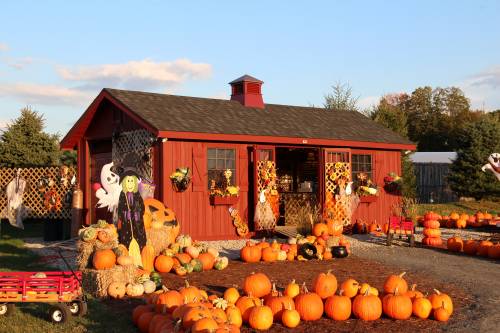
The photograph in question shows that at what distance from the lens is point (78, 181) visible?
697 inches

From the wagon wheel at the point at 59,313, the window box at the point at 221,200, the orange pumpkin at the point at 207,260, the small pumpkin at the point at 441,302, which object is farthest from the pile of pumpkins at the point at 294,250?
the wagon wheel at the point at 59,313

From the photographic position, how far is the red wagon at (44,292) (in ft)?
21.9

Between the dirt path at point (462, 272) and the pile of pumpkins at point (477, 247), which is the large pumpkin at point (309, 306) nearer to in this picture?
the dirt path at point (462, 272)

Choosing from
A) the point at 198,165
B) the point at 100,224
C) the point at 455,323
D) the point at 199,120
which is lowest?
the point at 455,323

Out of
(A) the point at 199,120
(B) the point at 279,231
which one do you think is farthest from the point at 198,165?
(B) the point at 279,231

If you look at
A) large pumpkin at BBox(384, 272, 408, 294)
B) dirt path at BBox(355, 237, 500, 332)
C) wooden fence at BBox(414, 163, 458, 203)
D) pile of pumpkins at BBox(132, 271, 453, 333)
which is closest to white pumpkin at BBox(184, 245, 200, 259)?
pile of pumpkins at BBox(132, 271, 453, 333)

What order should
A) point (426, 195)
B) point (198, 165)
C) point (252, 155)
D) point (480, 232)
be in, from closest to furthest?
point (198, 165)
point (252, 155)
point (480, 232)
point (426, 195)

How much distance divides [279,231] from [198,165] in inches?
113

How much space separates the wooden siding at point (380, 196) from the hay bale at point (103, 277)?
9.96m

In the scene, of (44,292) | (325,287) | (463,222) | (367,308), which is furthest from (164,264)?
(463,222)

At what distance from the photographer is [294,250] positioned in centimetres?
1162

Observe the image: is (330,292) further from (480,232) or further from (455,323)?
(480,232)

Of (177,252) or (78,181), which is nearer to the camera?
(177,252)

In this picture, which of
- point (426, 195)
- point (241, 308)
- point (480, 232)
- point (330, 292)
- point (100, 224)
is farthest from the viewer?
point (426, 195)
